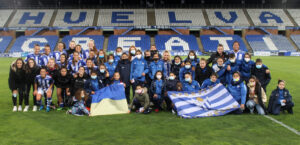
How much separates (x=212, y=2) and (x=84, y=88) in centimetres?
4468

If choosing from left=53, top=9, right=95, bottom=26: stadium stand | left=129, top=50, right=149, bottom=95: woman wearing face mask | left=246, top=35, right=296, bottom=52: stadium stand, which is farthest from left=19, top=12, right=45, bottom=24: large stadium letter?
left=129, top=50, right=149, bottom=95: woman wearing face mask

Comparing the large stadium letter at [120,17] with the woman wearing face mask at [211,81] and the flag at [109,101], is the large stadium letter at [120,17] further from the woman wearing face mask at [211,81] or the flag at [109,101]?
the woman wearing face mask at [211,81]

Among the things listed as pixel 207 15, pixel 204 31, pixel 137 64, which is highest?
pixel 207 15

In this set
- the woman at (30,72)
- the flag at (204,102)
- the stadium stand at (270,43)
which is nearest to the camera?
the flag at (204,102)

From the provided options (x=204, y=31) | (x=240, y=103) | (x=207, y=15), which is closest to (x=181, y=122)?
Result: (x=240, y=103)

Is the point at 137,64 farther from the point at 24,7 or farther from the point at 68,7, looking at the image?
the point at 24,7

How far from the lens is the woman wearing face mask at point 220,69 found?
8.12 metres

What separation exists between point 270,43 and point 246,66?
117ft

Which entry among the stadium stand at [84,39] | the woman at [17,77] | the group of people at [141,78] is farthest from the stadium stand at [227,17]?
the woman at [17,77]

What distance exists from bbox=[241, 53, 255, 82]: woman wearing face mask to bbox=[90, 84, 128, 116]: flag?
4.00 m

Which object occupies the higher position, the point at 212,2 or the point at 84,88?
the point at 212,2

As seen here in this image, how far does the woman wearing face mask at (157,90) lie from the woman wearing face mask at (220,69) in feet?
5.99

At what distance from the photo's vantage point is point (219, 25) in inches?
1674

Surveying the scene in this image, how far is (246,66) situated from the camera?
8.36 m
